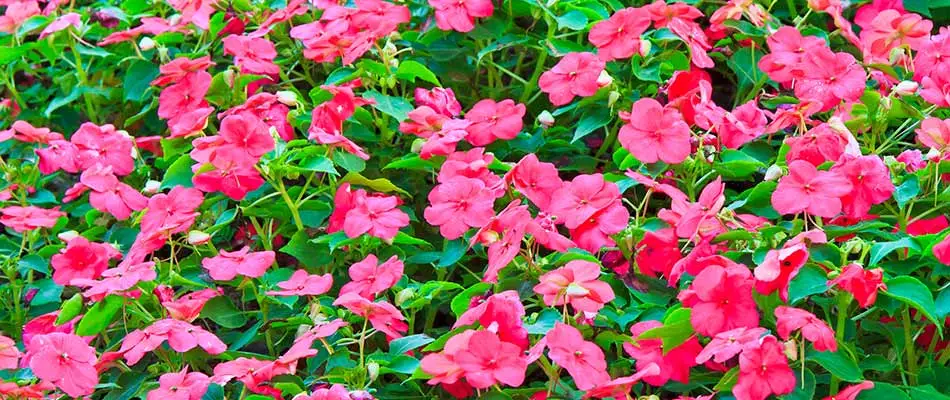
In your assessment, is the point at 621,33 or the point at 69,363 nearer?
the point at 69,363

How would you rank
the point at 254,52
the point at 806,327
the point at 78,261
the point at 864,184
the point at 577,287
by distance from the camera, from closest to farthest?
the point at 806,327, the point at 577,287, the point at 864,184, the point at 78,261, the point at 254,52

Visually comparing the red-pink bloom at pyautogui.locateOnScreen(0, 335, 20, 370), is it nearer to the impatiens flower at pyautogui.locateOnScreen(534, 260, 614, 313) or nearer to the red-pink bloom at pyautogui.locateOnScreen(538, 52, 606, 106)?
the impatiens flower at pyautogui.locateOnScreen(534, 260, 614, 313)

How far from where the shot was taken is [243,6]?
8.64 feet

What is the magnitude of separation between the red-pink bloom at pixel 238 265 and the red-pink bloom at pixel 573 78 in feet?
1.88

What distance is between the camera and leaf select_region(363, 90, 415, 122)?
2.25m

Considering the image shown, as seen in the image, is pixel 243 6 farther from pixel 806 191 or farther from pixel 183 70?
pixel 806 191

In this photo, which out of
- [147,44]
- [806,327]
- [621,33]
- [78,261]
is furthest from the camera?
[147,44]

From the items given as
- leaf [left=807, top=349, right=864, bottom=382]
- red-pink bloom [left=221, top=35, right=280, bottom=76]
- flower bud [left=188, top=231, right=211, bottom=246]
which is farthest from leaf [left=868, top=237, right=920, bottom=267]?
red-pink bloom [left=221, top=35, right=280, bottom=76]

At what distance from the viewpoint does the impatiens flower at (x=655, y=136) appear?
201cm

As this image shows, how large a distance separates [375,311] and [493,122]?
53 centimetres

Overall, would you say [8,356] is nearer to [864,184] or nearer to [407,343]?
[407,343]

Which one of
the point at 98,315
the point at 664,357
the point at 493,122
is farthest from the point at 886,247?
the point at 98,315

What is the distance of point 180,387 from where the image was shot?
1.83 metres

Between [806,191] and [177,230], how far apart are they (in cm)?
97
